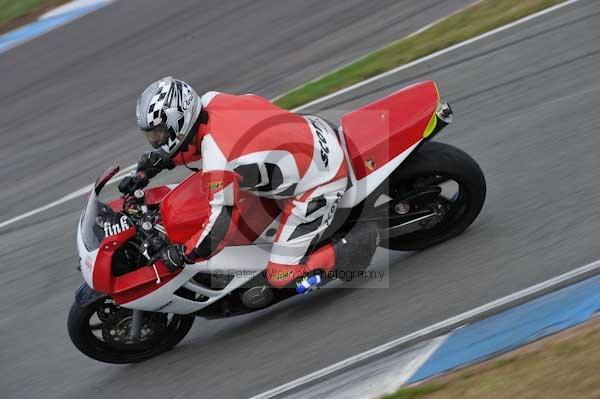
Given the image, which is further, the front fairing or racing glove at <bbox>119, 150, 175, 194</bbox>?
racing glove at <bbox>119, 150, 175, 194</bbox>

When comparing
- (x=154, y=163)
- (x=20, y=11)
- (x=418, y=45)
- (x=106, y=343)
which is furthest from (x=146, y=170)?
(x=20, y=11)

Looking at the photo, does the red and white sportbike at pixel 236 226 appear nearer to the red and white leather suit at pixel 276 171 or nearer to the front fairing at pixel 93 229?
the front fairing at pixel 93 229

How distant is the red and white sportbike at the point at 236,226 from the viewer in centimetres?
562

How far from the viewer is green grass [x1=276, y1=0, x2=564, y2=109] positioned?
389 inches

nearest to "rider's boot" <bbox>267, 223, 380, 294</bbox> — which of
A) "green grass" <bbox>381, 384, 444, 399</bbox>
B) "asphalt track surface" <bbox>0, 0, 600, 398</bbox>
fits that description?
"asphalt track surface" <bbox>0, 0, 600, 398</bbox>

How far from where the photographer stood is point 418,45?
400 inches

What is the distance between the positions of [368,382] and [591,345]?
137 centimetres

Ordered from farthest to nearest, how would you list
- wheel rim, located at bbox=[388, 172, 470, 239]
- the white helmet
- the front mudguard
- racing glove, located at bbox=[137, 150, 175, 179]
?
1. wheel rim, located at bbox=[388, 172, 470, 239]
2. racing glove, located at bbox=[137, 150, 175, 179]
3. the front mudguard
4. the white helmet

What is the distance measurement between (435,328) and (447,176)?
1.12 metres

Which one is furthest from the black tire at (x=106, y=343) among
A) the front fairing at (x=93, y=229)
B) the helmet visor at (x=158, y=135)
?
the helmet visor at (x=158, y=135)

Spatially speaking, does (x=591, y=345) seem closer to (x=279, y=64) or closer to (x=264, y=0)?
(x=279, y=64)

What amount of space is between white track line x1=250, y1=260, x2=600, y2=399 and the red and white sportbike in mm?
756

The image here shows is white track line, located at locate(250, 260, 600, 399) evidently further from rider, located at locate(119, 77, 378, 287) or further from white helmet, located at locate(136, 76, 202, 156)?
white helmet, located at locate(136, 76, 202, 156)

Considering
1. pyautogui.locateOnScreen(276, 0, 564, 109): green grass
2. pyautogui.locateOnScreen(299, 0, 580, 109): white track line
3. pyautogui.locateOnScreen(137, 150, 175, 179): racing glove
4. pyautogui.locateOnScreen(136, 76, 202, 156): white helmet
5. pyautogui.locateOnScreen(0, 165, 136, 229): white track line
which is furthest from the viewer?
pyautogui.locateOnScreen(276, 0, 564, 109): green grass
